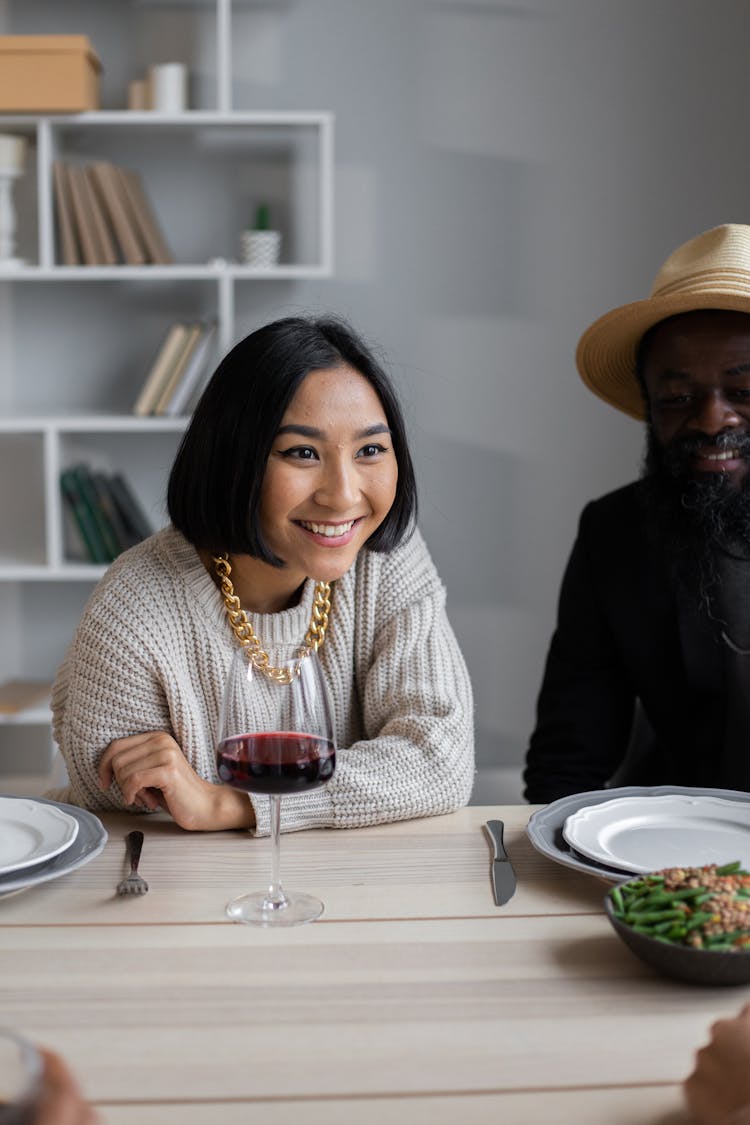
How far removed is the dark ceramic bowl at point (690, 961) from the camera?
2.70 ft

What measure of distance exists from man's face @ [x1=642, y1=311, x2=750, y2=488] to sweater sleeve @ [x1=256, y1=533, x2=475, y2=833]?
0.45 meters

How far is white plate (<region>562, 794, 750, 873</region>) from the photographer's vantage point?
41.5 inches

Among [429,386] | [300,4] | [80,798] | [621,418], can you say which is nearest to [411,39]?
[300,4]

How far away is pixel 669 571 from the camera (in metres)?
1.86

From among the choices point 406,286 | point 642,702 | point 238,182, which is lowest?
point 642,702

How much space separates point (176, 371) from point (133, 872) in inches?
84.1

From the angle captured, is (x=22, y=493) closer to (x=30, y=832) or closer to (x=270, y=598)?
(x=270, y=598)

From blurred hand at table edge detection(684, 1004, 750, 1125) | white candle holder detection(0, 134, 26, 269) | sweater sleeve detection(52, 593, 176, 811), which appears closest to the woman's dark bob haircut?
sweater sleeve detection(52, 593, 176, 811)

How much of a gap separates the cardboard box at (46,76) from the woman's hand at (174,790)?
213 centimetres

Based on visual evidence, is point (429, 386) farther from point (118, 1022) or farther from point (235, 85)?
point (118, 1022)

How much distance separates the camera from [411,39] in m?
3.13

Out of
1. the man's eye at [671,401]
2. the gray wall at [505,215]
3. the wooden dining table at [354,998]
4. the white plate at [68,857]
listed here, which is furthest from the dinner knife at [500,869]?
the gray wall at [505,215]

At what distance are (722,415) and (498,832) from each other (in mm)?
812

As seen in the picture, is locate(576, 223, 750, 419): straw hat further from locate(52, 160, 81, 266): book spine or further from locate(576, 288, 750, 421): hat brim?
locate(52, 160, 81, 266): book spine
